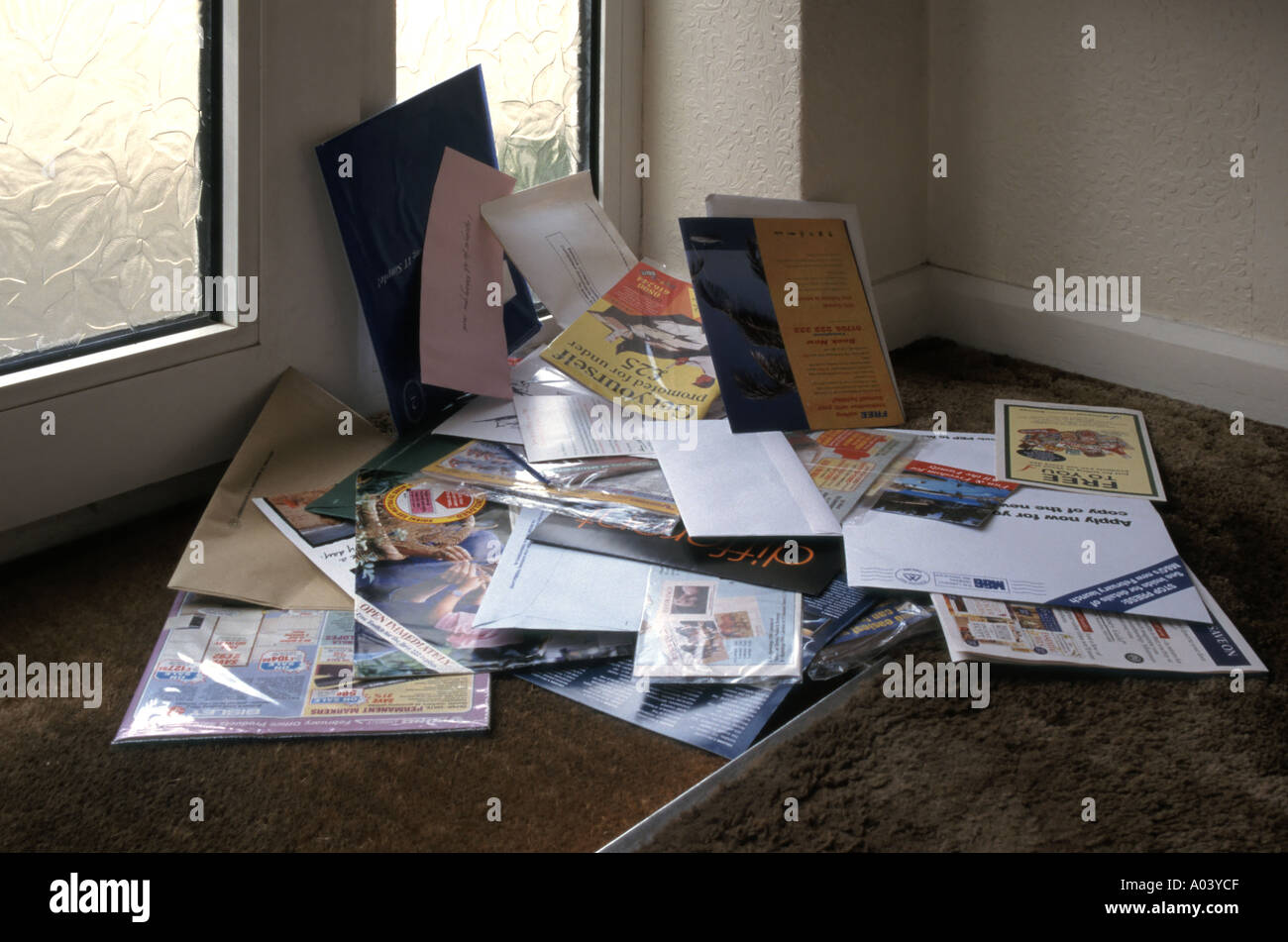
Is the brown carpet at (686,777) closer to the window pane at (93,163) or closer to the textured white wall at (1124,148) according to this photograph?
the window pane at (93,163)

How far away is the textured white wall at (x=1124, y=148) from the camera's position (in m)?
1.30

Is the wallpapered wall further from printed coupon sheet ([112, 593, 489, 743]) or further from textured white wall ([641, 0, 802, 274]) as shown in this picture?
printed coupon sheet ([112, 593, 489, 743])

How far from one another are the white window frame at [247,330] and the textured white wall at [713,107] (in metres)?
0.44

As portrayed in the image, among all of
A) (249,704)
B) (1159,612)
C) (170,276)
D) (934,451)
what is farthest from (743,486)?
(170,276)

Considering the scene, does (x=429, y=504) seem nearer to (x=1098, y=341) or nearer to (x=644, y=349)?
(x=644, y=349)

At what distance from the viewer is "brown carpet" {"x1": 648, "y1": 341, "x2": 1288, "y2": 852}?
0.72m

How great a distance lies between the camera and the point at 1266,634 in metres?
0.91

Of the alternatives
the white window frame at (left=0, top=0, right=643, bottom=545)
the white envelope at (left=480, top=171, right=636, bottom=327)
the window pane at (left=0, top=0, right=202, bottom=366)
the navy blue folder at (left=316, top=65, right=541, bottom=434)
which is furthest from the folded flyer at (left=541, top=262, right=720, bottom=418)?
the window pane at (left=0, top=0, right=202, bottom=366)

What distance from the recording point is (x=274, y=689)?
2.75 feet

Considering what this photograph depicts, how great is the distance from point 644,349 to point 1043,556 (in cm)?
55

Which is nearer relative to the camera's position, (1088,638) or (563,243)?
(1088,638)

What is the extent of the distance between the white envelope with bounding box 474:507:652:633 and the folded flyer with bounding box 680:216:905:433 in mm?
313

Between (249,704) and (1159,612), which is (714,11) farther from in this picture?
(249,704)

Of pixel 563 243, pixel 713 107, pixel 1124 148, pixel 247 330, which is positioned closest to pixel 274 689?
pixel 247 330
